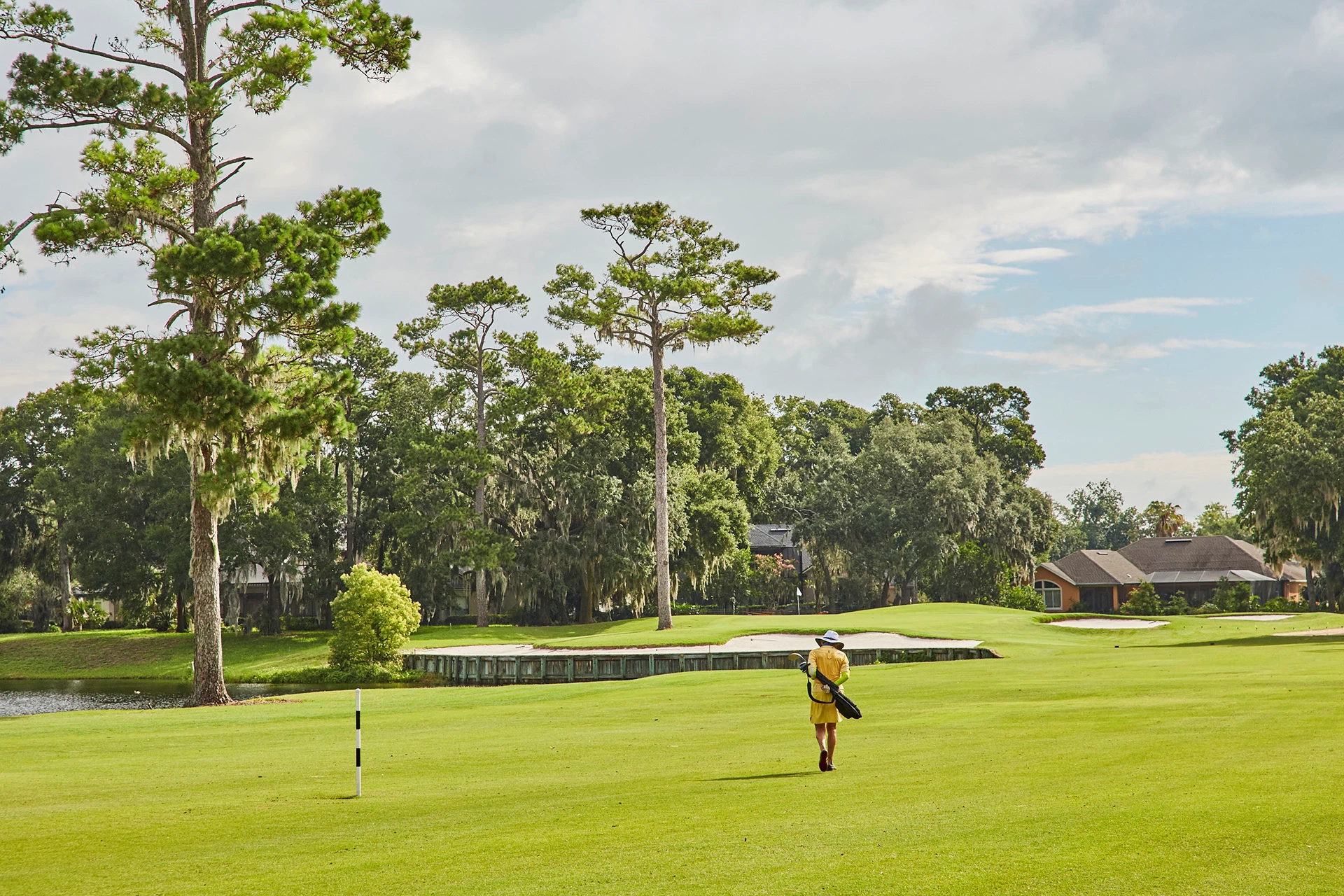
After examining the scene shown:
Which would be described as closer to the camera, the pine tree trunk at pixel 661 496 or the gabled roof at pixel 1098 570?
the pine tree trunk at pixel 661 496

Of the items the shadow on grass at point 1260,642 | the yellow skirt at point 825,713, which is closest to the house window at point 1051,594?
the shadow on grass at point 1260,642

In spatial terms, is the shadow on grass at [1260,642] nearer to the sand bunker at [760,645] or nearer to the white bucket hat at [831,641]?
the sand bunker at [760,645]

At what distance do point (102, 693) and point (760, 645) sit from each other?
2376 cm

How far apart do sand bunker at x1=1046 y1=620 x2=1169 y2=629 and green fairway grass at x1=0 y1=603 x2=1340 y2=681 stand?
878 millimetres

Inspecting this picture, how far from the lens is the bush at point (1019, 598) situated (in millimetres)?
66000

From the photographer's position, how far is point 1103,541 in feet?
462

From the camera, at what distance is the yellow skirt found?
12.4 m

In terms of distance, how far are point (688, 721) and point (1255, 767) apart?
9629mm

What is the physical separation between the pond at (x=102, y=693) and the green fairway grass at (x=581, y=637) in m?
1.92

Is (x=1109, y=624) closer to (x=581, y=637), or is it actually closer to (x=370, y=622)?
(x=581, y=637)

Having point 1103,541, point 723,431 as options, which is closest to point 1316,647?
point 723,431

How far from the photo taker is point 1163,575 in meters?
80.4

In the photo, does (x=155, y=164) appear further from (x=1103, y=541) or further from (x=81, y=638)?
(x=1103, y=541)

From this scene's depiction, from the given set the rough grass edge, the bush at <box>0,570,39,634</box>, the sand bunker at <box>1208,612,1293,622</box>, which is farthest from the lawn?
the bush at <box>0,570,39,634</box>
